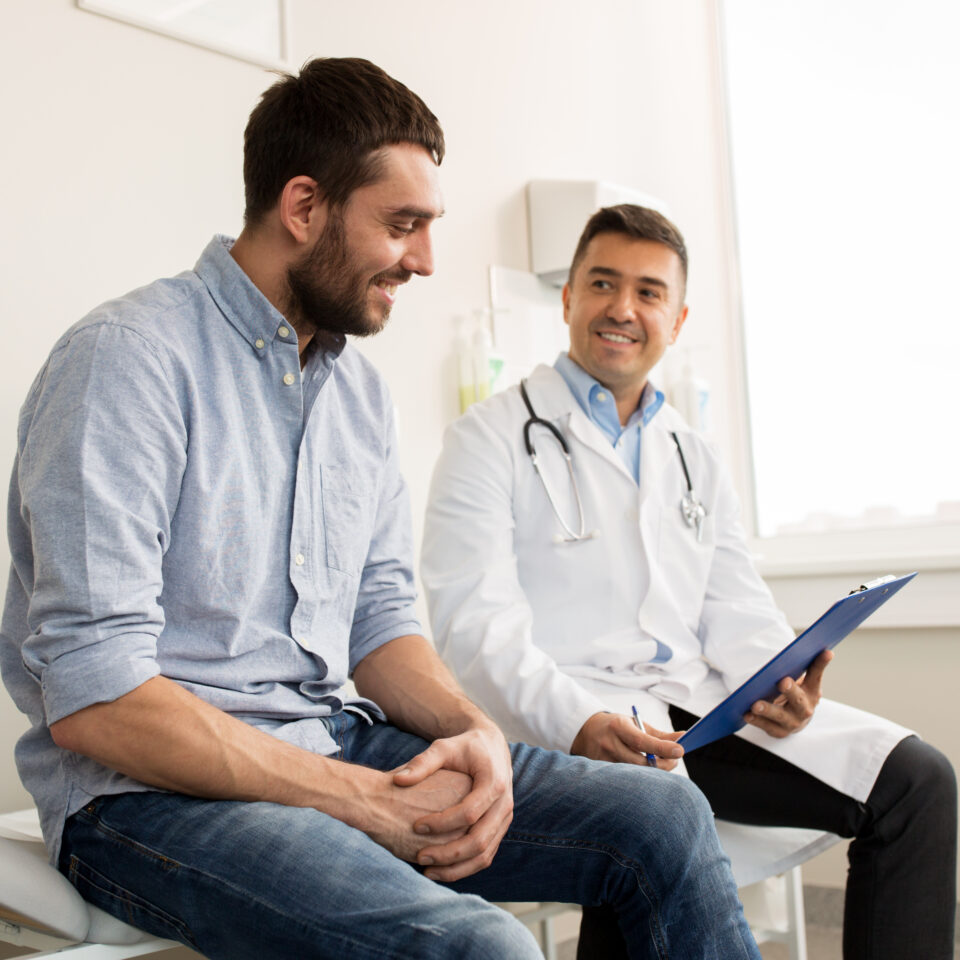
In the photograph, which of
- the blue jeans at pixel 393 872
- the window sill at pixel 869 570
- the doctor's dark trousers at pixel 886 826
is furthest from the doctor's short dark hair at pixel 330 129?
the window sill at pixel 869 570

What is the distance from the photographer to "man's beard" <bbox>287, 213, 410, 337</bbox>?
3.93ft

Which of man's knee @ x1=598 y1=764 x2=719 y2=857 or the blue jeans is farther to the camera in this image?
man's knee @ x1=598 y1=764 x2=719 y2=857

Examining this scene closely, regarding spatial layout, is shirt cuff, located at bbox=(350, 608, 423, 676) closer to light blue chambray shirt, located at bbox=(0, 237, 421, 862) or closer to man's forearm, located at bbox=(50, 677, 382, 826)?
light blue chambray shirt, located at bbox=(0, 237, 421, 862)

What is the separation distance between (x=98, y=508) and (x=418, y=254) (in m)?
0.52

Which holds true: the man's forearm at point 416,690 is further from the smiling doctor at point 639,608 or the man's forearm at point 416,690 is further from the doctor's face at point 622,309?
the doctor's face at point 622,309

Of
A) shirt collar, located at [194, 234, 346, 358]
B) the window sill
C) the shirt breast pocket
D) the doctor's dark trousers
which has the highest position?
shirt collar, located at [194, 234, 346, 358]

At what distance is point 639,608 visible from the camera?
1.71 metres

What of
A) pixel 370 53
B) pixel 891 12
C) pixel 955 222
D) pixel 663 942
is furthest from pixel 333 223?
pixel 891 12

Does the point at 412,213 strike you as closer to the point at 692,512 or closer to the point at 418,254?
the point at 418,254

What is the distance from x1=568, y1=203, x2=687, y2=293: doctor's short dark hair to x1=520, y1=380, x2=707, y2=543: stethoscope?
328mm

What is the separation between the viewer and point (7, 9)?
1.51m

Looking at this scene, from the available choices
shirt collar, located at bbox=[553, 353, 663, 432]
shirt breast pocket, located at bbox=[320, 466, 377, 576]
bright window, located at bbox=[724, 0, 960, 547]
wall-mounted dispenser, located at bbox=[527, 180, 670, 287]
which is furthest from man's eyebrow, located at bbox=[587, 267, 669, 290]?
bright window, located at bbox=[724, 0, 960, 547]

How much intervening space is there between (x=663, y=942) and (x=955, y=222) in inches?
88.9

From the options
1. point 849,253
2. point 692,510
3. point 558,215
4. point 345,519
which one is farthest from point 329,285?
point 849,253
